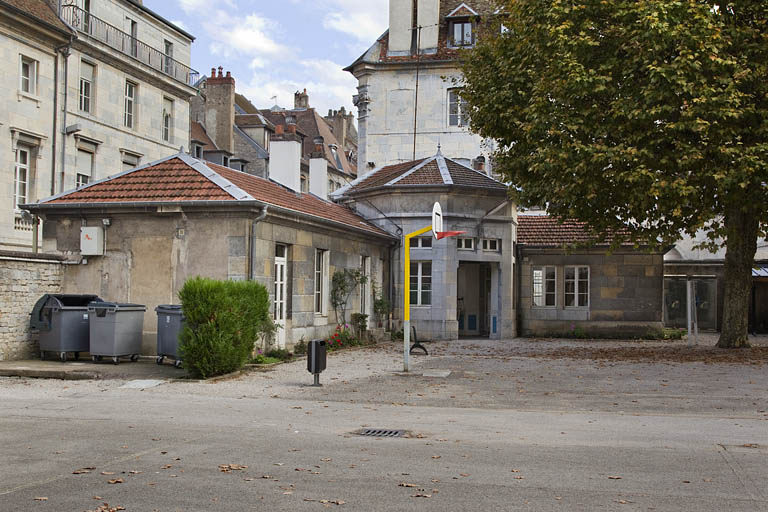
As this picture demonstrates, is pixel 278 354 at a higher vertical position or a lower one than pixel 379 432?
higher

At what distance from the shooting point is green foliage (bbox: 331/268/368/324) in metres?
21.7

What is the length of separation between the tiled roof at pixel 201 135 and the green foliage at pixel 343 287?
25.4m

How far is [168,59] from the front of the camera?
36.9 metres

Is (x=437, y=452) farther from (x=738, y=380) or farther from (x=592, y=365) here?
(x=592, y=365)

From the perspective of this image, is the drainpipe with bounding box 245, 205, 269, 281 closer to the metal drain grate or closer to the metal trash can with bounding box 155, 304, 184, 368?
the metal trash can with bounding box 155, 304, 184, 368

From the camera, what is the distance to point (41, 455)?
7.45 m

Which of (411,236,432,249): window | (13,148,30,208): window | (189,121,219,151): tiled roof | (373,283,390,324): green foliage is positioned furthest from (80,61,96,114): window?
(411,236,432,249): window

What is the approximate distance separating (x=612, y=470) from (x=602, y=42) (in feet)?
46.2

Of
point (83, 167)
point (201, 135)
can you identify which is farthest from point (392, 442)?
point (201, 135)

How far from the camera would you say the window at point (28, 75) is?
28.2 m

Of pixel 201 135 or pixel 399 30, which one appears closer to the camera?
pixel 399 30

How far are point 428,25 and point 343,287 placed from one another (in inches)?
707

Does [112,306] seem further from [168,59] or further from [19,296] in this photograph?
[168,59]

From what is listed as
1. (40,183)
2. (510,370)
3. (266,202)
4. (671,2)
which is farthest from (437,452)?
(40,183)
